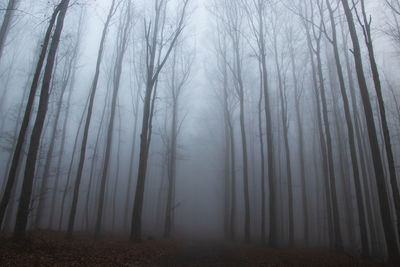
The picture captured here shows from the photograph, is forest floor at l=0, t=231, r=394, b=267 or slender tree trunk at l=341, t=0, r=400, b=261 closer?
forest floor at l=0, t=231, r=394, b=267

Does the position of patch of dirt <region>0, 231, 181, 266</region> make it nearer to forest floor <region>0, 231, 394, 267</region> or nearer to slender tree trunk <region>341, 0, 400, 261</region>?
forest floor <region>0, 231, 394, 267</region>

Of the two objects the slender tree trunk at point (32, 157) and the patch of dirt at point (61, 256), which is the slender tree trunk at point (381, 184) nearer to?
the patch of dirt at point (61, 256)

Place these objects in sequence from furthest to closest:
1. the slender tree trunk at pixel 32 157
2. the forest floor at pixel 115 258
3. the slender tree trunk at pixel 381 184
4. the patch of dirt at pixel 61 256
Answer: the slender tree trunk at pixel 381 184, the slender tree trunk at pixel 32 157, the forest floor at pixel 115 258, the patch of dirt at pixel 61 256

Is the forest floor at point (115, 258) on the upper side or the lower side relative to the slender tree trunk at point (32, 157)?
lower

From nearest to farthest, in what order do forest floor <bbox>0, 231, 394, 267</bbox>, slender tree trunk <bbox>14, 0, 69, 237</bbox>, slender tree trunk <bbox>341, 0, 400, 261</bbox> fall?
forest floor <bbox>0, 231, 394, 267</bbox>
slender tree trunk <bbox>14, 0, 69, 237</bbox>
slender tree trunk <bbox>341, 0, 400, 261</bbox>

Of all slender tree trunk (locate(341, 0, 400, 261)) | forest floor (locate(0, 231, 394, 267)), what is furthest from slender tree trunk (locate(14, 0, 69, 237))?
slender tree trunk (locate(341, 0, 400, 261))

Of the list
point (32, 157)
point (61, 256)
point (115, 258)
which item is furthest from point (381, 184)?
point (32, 157)

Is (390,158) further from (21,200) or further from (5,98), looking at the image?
(5,98)

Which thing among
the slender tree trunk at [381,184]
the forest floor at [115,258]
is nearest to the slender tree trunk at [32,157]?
the forest floor at [115,258]

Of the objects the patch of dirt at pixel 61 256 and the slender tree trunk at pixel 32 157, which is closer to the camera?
the patch of dirt at pixel 61 256

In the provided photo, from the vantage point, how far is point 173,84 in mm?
15562

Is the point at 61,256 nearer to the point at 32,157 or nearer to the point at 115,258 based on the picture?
the point at 115,258

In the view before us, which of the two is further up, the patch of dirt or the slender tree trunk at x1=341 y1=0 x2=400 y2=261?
the slender tree trunk at x1=341 y1=0 x2=400 y2=261

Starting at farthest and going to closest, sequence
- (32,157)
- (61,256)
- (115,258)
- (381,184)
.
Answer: (381,184)
(32,157)
(115,258)
(61,256)
